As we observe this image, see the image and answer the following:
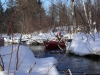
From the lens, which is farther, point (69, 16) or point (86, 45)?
point (69, 16)

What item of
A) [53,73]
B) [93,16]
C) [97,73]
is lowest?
[97,73]

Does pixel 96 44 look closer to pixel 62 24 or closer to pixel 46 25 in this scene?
pixel 62 24

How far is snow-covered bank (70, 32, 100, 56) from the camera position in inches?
475

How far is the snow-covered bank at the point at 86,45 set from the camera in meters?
12.1

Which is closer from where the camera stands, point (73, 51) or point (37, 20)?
point (73, 51)

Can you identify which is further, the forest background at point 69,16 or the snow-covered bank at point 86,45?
the forest background at point 69,16

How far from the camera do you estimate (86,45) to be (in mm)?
13016

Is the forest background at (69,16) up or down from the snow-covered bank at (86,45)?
up

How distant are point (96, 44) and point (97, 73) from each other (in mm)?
5002

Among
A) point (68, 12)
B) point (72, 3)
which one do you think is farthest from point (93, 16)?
point (68, 12)

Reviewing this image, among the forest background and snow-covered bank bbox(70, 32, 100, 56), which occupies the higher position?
the forest background

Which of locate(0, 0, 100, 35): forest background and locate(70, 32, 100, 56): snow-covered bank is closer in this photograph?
locate(70, 32, 100, 56): snow-covered bank

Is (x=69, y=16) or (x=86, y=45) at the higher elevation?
(x=69, y=16)

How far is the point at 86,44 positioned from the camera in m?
13.1
